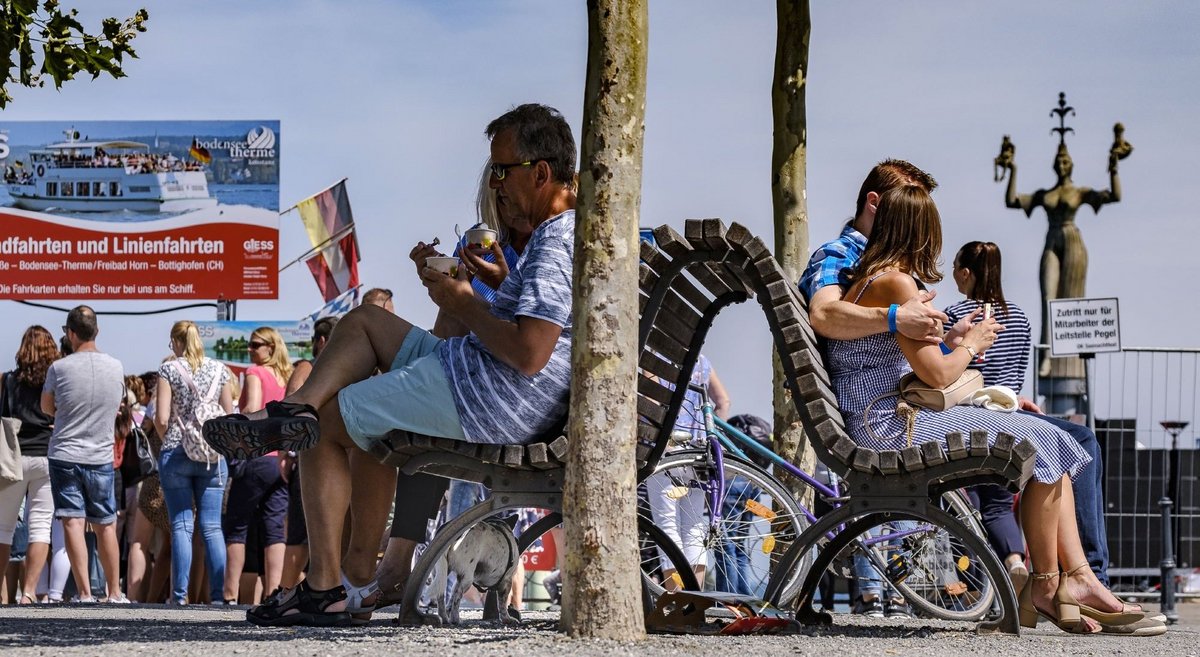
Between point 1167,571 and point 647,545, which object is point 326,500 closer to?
point 647,545

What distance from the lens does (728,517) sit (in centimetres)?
702

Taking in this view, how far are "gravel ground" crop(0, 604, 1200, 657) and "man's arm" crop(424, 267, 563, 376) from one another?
0.79 meters

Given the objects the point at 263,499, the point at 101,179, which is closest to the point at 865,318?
the point at 263,499

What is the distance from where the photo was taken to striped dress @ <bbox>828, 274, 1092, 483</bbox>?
511cm

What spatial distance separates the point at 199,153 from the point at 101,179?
1569 mm

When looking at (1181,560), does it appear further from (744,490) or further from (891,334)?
(891,334)

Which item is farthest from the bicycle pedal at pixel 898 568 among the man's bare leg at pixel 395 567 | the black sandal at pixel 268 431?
the black sandal at pixel 268 431

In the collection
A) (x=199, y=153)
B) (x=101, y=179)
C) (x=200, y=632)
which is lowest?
(x=200, y=632)

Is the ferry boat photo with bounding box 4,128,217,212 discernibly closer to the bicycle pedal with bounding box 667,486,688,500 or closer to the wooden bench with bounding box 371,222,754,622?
the bicycle pedal with bounding box 667,486,688,500

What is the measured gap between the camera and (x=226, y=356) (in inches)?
706

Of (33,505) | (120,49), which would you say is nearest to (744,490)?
(120,49)

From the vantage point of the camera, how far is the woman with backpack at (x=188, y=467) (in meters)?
9.46

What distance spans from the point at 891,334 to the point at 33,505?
21.3ft

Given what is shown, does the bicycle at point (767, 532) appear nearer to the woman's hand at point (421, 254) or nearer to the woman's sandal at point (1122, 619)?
the woman's sandal at point (1122, 619)
